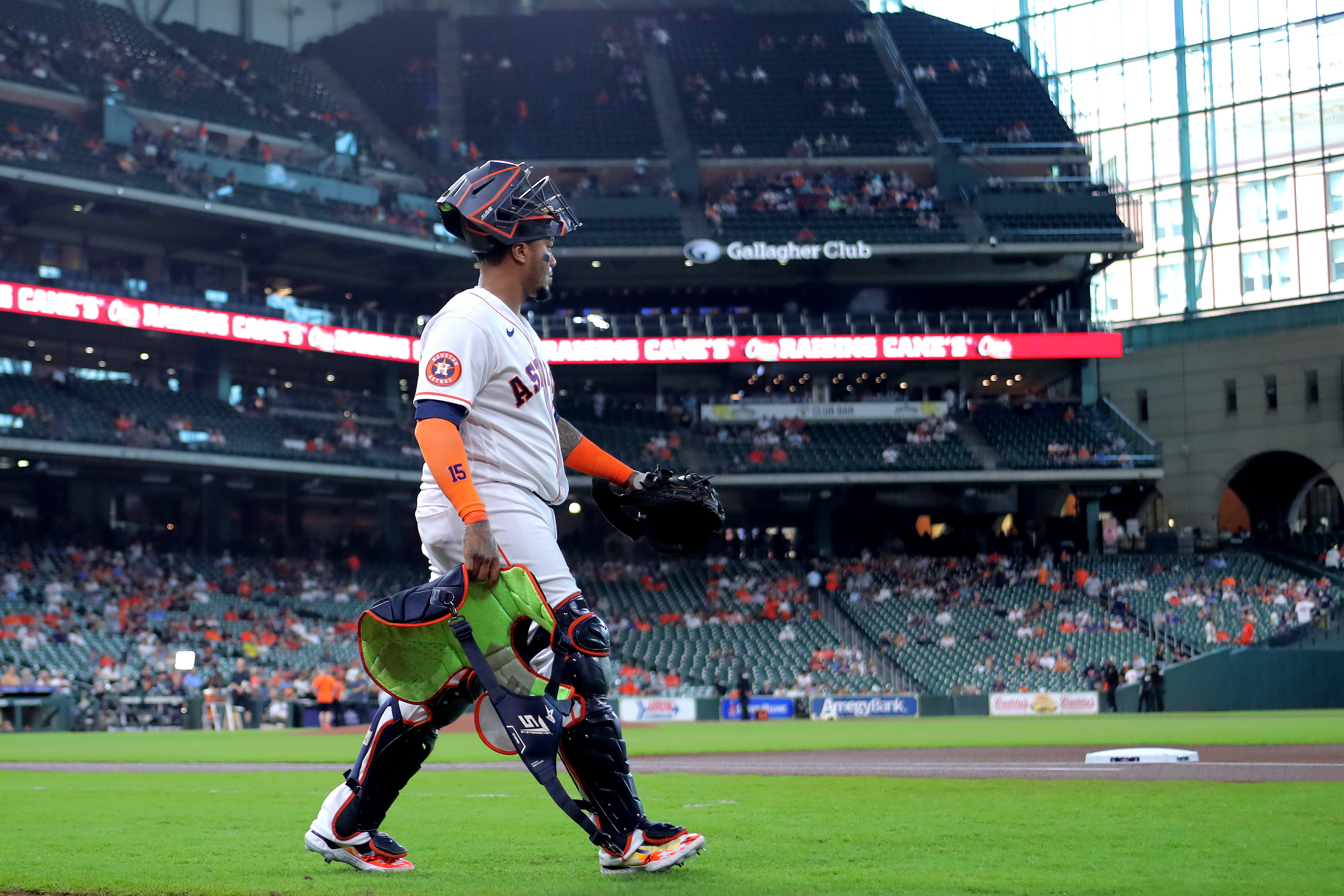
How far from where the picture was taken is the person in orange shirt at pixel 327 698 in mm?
27125

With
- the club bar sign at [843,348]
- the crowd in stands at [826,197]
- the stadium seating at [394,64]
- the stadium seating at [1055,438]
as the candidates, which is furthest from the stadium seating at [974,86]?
the stadium seating at [394,64]

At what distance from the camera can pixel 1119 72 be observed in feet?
187

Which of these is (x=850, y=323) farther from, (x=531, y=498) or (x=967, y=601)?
(x=531, y=498)

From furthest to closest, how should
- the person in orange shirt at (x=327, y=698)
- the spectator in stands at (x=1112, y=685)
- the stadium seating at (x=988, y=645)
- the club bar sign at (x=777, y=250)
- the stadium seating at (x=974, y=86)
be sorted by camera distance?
the stadium seating at (x=974, y=86)
the club bar sign at (x=777, y=250)
the stadium seating at (x=988, y=645)
the spectator in stands at (x=1112, y=685)
the person in orange shirt at (x=327, y=698)

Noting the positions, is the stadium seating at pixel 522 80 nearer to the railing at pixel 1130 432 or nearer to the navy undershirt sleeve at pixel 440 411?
the railing at pixel 1130 432

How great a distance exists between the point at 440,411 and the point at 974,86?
53.3 m

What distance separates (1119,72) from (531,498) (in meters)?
57.5

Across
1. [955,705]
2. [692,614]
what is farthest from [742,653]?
[955,705]

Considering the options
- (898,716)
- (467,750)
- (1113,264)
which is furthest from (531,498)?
(1113,264)

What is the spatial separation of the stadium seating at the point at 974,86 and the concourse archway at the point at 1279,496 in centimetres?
1437

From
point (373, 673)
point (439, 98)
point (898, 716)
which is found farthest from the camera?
point (439, 98)

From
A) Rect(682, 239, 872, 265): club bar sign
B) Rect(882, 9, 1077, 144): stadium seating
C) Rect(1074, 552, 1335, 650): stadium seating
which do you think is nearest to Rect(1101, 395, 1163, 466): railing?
Rect(1074, 552, 1335, 650): stadium seating

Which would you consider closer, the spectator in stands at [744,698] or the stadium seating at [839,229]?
the spectator in stands at [744,698]

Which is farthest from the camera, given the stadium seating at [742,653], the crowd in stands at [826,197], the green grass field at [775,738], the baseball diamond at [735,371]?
the crowd in stands at [826,197]
